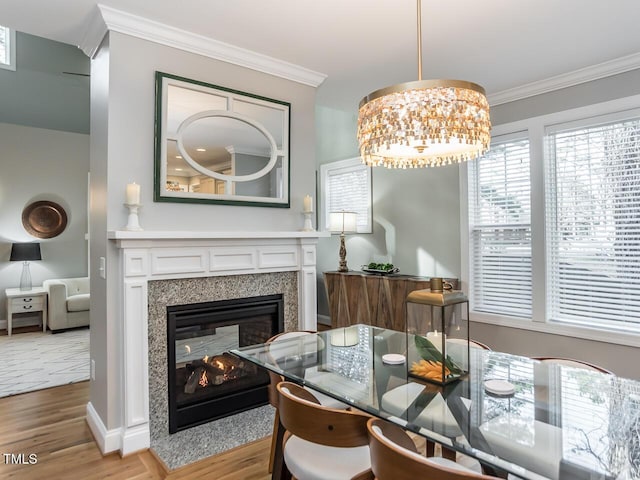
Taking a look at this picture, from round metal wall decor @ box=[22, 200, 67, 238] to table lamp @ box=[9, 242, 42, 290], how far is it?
0.26 m

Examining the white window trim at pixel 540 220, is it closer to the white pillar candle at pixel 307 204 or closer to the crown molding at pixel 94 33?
the white pillar candle at pixel 307 204

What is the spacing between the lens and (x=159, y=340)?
2.67 metres

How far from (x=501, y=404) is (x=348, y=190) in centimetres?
441

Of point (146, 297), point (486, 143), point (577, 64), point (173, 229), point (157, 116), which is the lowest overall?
point (146, 297)

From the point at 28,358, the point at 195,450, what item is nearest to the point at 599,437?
the point at 195,450

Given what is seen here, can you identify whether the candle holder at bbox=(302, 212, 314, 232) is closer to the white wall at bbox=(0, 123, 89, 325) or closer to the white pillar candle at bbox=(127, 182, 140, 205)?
the white pillar candle at bbox=(127, 182, 140, 205)

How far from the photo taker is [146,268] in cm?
255

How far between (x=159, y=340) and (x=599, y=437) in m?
2.39

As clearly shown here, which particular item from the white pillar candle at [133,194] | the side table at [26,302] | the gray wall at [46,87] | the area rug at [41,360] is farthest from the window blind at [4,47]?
the white pillar candle at [133,194]

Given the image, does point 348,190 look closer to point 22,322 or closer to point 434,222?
point 434,222

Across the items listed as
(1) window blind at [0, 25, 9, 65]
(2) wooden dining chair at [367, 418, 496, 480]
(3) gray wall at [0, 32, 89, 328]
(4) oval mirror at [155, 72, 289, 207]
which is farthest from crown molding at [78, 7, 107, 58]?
(1) window blind at [0, 25, 9, 65]

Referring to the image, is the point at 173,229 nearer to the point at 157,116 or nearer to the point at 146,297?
the point at 146,297

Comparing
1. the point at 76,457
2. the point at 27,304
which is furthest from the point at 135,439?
the point at 27,304

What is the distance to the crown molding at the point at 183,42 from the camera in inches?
97.1
